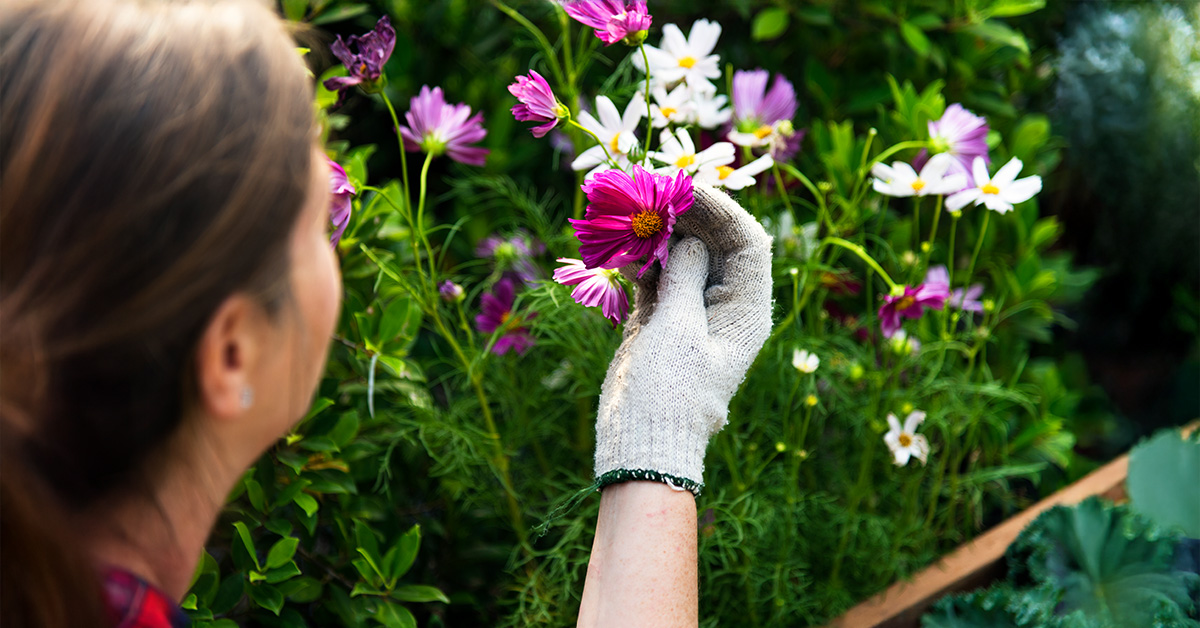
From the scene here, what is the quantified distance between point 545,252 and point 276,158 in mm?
719

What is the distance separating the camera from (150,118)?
433mm

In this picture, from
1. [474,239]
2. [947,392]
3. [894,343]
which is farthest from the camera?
[474,239]

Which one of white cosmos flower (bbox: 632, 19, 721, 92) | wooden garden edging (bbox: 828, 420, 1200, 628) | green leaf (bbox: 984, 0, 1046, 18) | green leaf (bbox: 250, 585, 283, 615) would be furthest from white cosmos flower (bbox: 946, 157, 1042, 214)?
green leaf (bbox: 250, 585, 283, 615)

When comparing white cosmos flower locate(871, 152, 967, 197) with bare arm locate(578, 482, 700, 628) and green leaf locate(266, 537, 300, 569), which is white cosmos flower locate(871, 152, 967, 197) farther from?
green leaf locate(266, 537, 300, 569)

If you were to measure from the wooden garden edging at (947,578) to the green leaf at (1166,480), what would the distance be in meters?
0.10

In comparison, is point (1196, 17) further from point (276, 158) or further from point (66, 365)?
point (66, 365)

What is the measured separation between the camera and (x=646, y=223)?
711 mm

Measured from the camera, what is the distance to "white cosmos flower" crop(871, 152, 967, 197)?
88 centimetres

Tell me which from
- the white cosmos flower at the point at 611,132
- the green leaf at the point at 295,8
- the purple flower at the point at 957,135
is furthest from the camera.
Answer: the green leaf at the point at 295,8

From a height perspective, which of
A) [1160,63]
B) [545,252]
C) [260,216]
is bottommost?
[260,216]

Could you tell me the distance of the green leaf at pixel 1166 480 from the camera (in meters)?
1.13

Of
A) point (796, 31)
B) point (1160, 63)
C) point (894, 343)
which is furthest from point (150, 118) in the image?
point (1160, 63)

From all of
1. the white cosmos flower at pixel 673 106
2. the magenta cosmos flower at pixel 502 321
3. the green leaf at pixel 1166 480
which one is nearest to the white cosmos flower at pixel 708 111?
the white cosmos flower at pixel 673 106

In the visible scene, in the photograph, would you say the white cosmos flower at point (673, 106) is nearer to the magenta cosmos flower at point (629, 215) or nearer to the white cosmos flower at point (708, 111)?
the white cosmos flower at point (708, 111)
